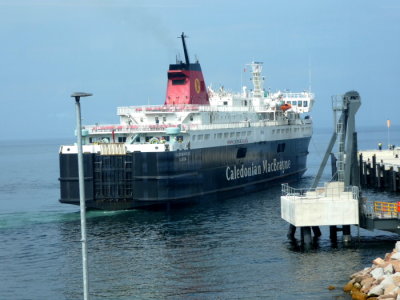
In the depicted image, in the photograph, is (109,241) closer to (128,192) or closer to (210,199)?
(128,192)

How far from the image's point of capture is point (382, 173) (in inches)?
2478

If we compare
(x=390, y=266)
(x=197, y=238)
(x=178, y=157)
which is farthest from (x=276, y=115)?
(x=390, y=266)

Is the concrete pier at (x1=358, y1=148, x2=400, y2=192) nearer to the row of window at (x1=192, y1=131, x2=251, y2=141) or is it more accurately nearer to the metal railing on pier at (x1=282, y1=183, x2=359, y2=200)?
the row of window at (x1=192, y1=131, x2=251, y2=141)

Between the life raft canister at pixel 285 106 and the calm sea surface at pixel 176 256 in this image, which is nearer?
the calm sea surface at pixel 176 256

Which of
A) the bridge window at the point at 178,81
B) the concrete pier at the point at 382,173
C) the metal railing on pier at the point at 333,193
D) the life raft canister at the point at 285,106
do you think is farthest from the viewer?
the life raft canister at the point at 285,106

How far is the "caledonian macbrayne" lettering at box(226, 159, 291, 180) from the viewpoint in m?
57.4

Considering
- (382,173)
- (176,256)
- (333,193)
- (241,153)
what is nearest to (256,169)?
(241,153)

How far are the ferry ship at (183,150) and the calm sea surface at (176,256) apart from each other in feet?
5.29

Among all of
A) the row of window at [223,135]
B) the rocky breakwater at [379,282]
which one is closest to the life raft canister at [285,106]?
the row of window at [223,135]

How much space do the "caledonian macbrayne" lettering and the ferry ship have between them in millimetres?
77

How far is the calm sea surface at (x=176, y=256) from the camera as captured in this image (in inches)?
1129

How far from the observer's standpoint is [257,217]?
46.1 m

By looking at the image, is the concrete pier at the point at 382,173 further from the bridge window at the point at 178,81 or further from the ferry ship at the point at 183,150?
the bridge window at the point at 178,81

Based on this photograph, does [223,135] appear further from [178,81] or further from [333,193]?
[333,193]
